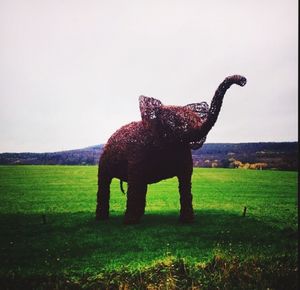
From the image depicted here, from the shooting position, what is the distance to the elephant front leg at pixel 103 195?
12797 millimetres

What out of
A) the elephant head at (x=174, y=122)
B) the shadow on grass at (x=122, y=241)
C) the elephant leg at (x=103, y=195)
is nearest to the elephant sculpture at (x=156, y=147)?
the elephant head at (x=174, y=122)

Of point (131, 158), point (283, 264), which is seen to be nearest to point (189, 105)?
point (131, 158)

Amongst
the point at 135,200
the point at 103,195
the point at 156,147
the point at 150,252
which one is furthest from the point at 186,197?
the point at 150,252

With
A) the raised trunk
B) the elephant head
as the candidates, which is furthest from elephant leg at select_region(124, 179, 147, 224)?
the raised trunk

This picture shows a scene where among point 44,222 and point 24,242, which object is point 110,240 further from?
point 44,222

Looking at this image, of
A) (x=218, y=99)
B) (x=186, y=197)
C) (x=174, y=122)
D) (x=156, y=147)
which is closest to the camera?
(x=218, y=99)

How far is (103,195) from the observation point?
12891 millimetres

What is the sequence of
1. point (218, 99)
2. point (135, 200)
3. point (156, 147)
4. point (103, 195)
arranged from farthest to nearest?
point (103, 195) → point (135, 200) → point (156, 147) → point (218, 99)

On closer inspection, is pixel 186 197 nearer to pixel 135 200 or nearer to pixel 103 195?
pixel 135 200

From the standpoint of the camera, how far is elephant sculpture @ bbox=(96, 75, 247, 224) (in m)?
11.0

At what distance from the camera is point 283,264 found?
7.70m

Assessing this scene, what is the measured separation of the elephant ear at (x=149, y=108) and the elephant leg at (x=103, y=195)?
2883 millimetres

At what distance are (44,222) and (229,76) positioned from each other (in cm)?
819

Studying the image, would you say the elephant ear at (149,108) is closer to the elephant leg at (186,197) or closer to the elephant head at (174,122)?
the elephant head at (174,122)
